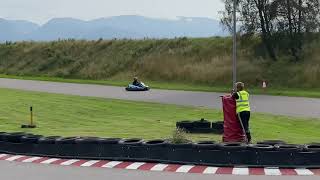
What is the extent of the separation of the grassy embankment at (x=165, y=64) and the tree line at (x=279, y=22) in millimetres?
1001

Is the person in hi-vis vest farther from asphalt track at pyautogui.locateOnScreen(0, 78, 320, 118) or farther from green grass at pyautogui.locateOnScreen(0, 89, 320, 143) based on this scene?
asphalt track at pyautogui.locateOnScreen(0, 78, 320, 118)

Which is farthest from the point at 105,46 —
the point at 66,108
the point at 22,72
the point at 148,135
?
the point at 148,135

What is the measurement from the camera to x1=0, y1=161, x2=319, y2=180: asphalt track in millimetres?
11759

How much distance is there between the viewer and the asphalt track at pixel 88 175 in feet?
38.6

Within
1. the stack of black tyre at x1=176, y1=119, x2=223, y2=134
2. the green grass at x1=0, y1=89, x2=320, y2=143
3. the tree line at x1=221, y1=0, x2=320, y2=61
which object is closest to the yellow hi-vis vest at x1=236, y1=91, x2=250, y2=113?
the green grass at x1=0, y1=89, x2=320, y2=143

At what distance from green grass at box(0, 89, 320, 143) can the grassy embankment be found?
40.6 feet

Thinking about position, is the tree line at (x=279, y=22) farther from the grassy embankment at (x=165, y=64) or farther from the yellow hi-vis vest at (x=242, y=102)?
the yellow hi-vis vest at (x=242, y=102)

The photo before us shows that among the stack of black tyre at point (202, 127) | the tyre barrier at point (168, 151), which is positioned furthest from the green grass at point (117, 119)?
the tyre barrier at point (168, 151)

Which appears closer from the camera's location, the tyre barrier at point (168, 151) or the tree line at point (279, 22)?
the tyre barrier at point (168, 151)

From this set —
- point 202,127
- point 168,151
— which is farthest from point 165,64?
point 168,151

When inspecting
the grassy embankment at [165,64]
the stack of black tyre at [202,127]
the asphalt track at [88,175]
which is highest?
the grassy embankment at [165,64]

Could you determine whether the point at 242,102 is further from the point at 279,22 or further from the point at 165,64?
the point at 165,64

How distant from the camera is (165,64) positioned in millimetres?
56312

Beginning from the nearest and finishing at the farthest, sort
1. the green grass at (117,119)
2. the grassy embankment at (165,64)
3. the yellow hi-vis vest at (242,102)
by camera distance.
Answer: the yellow hi-vis vest at (242,102)
the green grass at (117,119)
the grassy embankment at (165,64)
